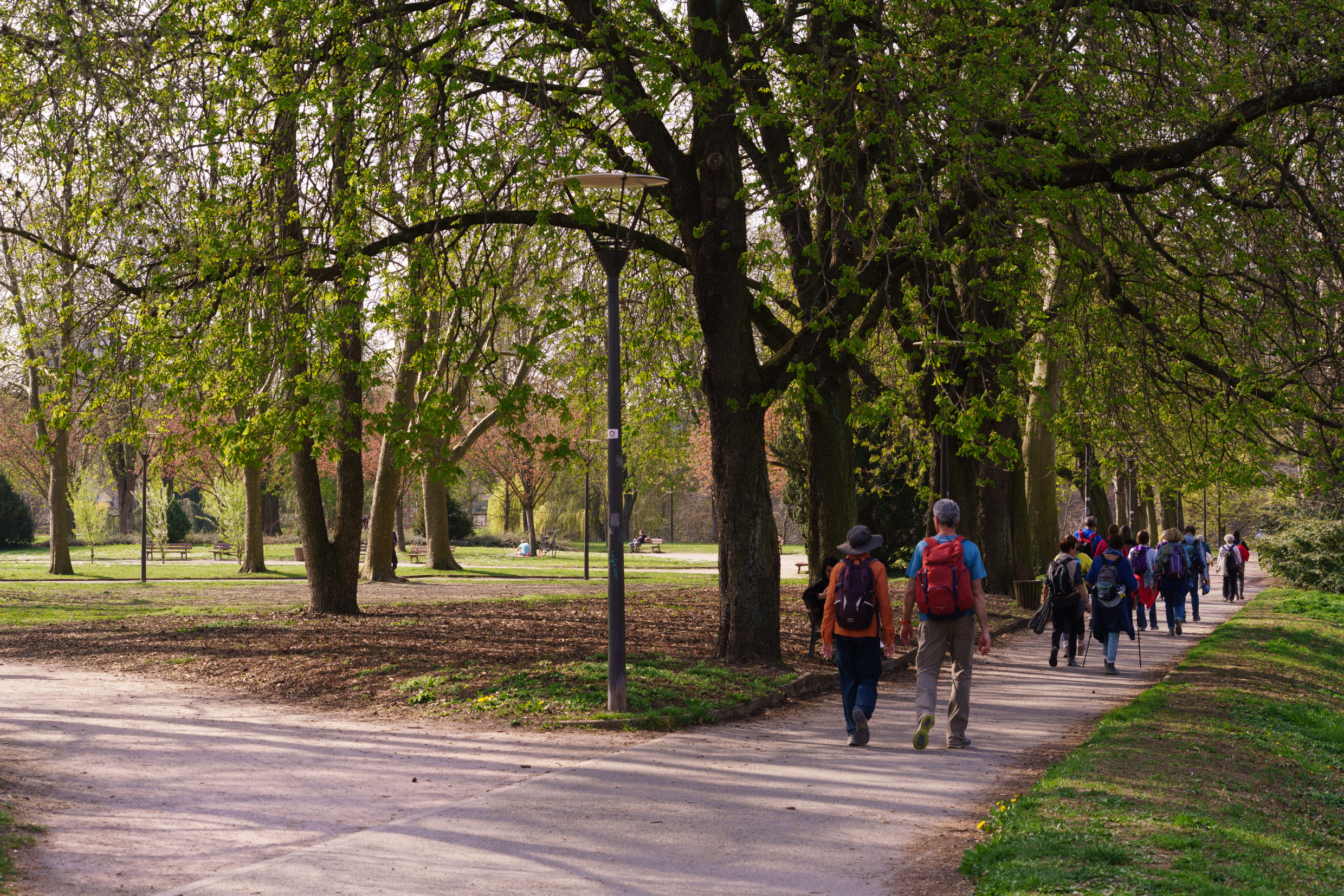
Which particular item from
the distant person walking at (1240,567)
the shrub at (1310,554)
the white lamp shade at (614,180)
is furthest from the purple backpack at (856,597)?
the shrub at (1310,554)

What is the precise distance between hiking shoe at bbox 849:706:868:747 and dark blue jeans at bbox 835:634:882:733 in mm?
30

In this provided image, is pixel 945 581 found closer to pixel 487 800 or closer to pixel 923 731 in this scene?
pixel 923 731

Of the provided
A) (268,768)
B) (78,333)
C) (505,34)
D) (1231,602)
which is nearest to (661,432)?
(505,34)

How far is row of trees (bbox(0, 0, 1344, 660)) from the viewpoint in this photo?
10961mm

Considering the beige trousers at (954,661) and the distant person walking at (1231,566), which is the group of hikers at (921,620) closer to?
the beige trousers at (954,661)

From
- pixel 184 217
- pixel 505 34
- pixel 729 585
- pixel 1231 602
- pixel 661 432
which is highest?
pixel 505 34

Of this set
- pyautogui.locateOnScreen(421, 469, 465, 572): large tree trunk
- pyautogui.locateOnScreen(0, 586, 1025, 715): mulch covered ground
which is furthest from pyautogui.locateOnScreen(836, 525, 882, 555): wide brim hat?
pyautogui.locateOnScreen(421, 469, 465, 572): large tree trunk

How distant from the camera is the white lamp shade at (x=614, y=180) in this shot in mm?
10172

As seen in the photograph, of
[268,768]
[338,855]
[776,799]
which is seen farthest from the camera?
[268,768]

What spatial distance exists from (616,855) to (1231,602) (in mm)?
27799

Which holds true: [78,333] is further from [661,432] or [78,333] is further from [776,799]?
[776,799]

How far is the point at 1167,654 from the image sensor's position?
16750 mm

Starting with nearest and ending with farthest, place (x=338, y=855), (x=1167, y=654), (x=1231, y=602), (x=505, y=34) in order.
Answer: (x=338, y=855) < (x=505, y=34) < (x=1167, y=654) < (x=1231, y=602)

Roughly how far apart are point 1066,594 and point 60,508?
26.2m
